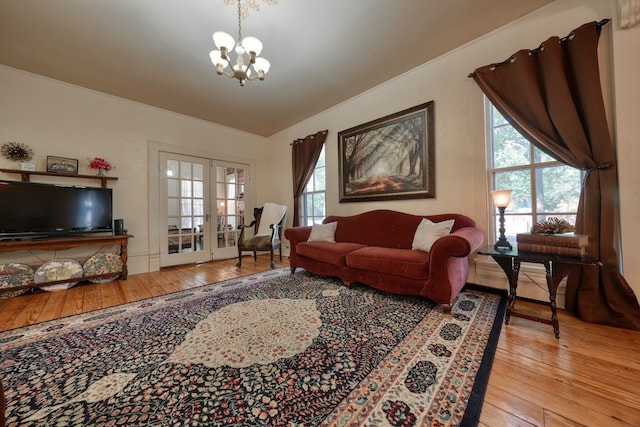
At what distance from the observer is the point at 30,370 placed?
50.6 inches

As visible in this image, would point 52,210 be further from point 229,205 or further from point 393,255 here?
point 393,255

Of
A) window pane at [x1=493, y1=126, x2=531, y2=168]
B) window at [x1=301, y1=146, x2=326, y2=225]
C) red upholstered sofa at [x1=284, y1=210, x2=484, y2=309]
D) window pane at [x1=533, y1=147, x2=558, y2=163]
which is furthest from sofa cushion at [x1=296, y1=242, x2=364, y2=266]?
window pane at [x1=533, y1=147, x2=558, y2=163]

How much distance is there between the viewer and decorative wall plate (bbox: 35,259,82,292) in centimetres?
266

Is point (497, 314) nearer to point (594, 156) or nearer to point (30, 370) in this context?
point (594, 156)

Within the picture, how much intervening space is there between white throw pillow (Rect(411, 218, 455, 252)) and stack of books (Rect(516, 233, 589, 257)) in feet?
2.01

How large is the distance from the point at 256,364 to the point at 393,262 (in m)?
1.42

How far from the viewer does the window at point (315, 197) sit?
419 cm

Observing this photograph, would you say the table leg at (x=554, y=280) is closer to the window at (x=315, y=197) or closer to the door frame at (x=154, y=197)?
the window at (x=315, y=197)

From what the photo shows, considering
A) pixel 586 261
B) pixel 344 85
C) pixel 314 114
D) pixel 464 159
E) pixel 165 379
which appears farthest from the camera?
pixel 314 114

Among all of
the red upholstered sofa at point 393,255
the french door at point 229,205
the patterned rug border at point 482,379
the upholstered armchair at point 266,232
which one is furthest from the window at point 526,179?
the french door at point 229,205

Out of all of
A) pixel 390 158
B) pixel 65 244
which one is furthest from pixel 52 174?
pixel 390 158

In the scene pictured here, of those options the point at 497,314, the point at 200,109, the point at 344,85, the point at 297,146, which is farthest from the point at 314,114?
the point at 497,314

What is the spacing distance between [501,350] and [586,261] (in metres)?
0.78

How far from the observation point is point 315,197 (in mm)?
4324
